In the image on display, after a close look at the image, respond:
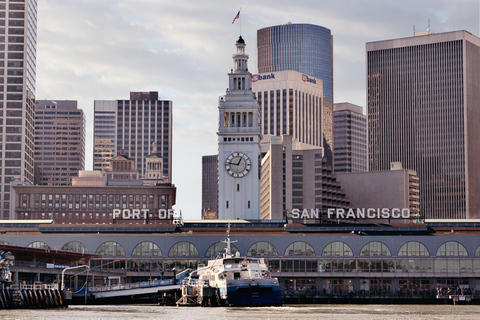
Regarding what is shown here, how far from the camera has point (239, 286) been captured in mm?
141000

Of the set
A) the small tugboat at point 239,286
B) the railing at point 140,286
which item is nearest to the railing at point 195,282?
the small tugboat at point 239,286

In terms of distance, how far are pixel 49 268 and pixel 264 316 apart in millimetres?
56592

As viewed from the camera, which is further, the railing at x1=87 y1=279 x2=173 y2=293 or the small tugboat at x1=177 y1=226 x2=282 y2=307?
the railing at x1=87 y1=279 x2=173 y2=293

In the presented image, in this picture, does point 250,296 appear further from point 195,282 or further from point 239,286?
point 195,282

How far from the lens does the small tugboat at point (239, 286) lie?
141 metres

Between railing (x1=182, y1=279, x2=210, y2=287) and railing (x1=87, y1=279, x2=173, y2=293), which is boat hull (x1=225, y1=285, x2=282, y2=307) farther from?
railing (x1=87, y1=279, x2=173, y2=293)

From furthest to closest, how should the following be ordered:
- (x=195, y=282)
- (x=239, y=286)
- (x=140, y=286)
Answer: (x=140, y=286), (x=195, y=282), (x=239, y=286)

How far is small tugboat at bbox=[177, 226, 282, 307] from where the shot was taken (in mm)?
140875

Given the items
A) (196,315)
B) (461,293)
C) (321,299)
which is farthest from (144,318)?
(461,293)

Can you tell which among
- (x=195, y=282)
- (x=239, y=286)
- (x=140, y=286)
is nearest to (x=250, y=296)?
(x=239, y=286)

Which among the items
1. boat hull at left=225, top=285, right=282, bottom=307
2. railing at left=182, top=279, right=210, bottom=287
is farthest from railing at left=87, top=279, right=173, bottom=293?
boat hull at left=225, top=285, right=282, bottom=307

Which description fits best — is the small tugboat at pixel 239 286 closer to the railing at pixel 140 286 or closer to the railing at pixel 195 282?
the railing at pixel 195 282

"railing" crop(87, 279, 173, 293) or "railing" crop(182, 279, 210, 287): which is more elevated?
"railing" crop(182, 279, 210, 287)

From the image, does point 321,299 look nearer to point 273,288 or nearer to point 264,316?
point 273,288
